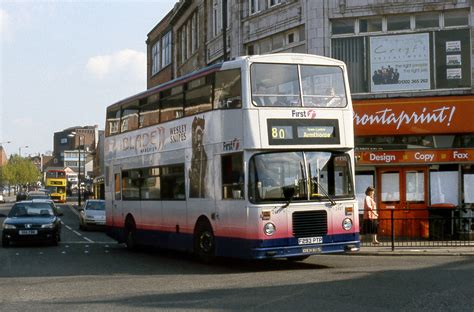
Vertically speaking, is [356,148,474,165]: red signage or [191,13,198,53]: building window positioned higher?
[191,13,198,53]: building window

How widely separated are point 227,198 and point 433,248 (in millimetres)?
7048

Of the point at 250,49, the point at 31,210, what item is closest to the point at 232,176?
the point at 31,210

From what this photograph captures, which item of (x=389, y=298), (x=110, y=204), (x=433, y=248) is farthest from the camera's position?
(x=110, y=204)

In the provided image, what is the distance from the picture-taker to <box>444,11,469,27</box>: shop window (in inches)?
899

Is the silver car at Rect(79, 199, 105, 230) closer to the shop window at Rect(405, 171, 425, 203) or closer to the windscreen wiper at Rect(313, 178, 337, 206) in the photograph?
the shop window at Rect(405, 171, 425, 203)

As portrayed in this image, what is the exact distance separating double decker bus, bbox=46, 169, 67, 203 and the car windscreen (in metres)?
62.9

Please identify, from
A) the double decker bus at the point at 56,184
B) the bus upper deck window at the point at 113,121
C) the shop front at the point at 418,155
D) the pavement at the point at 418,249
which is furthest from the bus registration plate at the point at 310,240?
the double decker bus at the point at 56,184

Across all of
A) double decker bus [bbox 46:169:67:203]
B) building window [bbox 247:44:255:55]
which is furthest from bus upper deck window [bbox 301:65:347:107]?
double decker bus [bbox 46:169:67:203]

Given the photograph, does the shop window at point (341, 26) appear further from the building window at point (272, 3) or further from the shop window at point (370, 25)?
the building window at point (272, 3)

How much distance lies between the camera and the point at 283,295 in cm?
1088

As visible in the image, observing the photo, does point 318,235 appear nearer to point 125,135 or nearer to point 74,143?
point 125,135

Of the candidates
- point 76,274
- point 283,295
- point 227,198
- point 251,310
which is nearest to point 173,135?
point 227,198

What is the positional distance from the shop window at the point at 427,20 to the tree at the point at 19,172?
12872 cm

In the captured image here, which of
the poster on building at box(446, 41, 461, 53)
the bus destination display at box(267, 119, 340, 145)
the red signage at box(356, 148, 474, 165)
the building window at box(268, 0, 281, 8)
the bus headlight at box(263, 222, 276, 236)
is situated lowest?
the bus headlight at box(263, 222, 276, 236)
